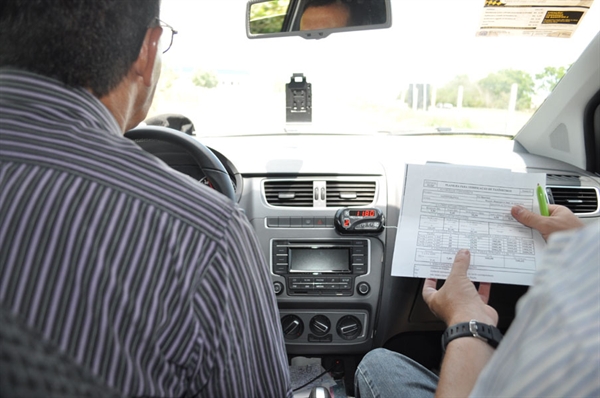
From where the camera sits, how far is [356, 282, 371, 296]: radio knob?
2.66m

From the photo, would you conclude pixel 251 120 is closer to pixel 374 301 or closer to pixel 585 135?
pixel 374 301

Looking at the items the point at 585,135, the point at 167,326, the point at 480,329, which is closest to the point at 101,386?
the point at 167,326

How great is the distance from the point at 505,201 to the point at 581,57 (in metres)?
0.98

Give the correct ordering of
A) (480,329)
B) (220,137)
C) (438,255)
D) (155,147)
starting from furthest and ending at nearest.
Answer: (220,137) → (155,147) → (438,255) → (480,329)

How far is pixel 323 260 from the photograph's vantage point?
104 inches

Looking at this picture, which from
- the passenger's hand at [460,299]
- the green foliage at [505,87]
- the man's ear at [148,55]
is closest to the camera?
the man's ear at [148,55]

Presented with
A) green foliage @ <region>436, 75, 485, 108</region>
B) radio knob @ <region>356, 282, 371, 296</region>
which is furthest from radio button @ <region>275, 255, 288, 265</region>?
green foliage @ <region>436, 75, 485, 108</region>

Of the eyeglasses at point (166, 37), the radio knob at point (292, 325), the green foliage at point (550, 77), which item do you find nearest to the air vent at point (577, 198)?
the green foliage at point (550, 77)

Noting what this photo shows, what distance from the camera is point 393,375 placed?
1.98m

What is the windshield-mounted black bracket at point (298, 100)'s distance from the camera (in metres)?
2.99

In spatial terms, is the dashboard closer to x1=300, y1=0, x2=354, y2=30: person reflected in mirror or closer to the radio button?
the radio button

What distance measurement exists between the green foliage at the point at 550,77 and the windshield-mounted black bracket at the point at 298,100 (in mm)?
1257

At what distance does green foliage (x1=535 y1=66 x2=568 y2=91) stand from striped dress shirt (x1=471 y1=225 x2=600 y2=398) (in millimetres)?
2367

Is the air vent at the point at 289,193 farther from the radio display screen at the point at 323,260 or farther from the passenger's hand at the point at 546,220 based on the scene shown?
the passenger's hand at the point at 546,220
